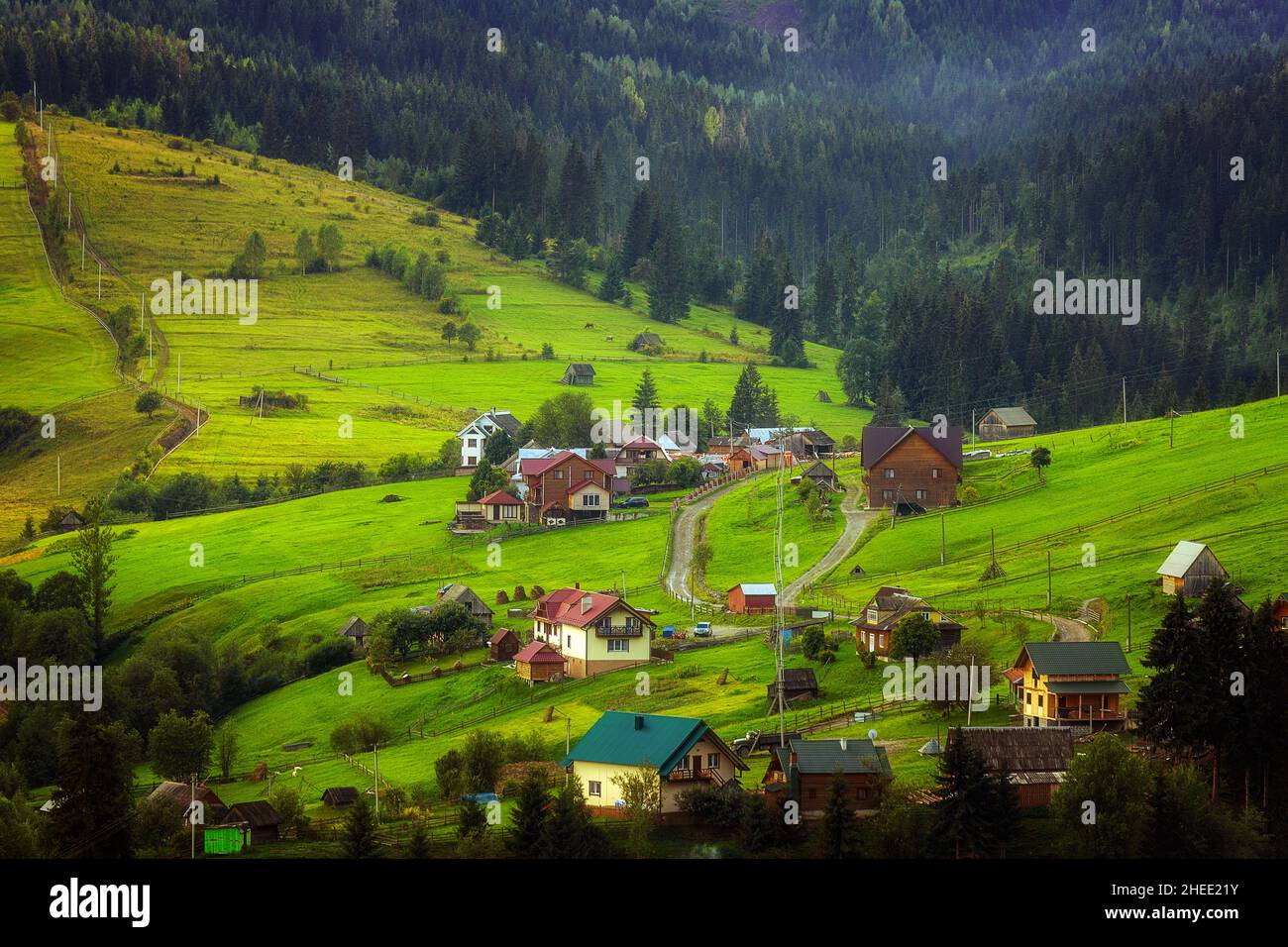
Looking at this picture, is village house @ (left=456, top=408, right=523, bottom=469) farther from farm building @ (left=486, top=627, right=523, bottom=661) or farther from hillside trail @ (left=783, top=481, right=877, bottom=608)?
Result: farm building @ (left=486, top=627, right=523, bottom=661)

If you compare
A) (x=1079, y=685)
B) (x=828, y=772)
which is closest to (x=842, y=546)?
(x=1079, y=685)

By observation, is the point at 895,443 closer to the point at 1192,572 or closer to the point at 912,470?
the point at 912,470

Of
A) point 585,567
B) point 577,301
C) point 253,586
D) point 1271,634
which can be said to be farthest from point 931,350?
point 1271,634

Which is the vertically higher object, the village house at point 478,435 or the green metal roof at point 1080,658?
the village house at point 478,435

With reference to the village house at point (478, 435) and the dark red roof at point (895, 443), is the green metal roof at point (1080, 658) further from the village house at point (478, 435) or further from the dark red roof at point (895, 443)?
the village house at point (478, 435)

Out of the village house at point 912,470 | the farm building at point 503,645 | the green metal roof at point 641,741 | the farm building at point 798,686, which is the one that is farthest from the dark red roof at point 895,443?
the green metal roof at point 641,741
